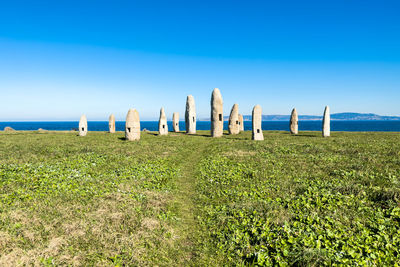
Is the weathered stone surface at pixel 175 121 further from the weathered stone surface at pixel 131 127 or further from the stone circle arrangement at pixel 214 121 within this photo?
the weathered stone surface at pixel 131 127

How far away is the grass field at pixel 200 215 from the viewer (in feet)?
19.6

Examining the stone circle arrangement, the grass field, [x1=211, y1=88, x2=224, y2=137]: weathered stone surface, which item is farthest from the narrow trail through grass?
[x1=211, y1=88, x2=224, y2=137]: weathered stone surface

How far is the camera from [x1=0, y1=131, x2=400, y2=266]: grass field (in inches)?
236

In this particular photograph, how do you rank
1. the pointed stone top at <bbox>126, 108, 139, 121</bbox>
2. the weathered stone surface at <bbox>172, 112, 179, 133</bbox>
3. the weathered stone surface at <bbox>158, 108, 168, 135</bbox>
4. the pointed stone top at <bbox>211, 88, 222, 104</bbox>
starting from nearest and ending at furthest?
the pointed stone top at <bbox>126, 108, 139, 121</bbox> → the pointed stone top at <bbox>211, 88, 222, 104</bbox> → the weathered stone surface at <bbox>158, 108, 168, 135</bbox> → the weathered stone surface at <bbox>172, 112, 179, 133</bbox>

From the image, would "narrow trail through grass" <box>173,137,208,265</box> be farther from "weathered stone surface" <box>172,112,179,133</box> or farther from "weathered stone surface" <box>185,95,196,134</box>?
"weathered stone surface" <box>172,112,179,133</box>

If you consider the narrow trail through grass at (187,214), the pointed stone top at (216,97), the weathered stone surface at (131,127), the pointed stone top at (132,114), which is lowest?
the narrow trail through grass at (187,214)

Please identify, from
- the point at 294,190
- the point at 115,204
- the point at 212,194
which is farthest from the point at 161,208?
the point at 294,190

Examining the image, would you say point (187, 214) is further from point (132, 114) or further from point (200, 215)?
point (132, 114)

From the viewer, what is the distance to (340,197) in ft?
30.6

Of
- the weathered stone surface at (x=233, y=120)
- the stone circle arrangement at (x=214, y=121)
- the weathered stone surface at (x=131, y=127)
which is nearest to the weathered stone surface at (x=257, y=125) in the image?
the stone circle arrangement at (x=214, y=121)

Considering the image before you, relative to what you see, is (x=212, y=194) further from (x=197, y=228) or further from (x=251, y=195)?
(x=197, y=228)

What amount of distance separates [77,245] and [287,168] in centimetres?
1238

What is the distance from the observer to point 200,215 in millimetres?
8633

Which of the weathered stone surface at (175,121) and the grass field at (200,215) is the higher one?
the weathered stone surface at (175,121)
